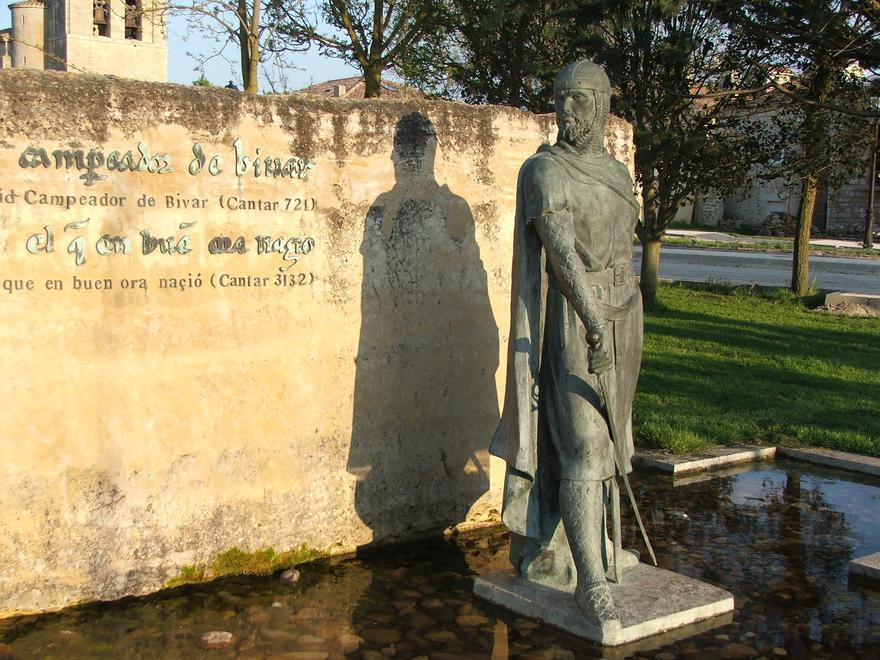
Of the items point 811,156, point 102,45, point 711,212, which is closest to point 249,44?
point 811,156

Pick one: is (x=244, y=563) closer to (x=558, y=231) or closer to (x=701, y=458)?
(x=558, y=231)

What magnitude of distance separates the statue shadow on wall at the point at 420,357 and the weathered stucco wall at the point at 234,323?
1cm

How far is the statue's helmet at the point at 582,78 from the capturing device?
4367mm

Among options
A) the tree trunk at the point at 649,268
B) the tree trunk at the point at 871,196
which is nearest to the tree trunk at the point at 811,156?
the tree trunk at the point at 871,196

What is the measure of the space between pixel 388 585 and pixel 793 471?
341 centimetres

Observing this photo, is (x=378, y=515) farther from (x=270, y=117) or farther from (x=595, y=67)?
(x=595, y=67)

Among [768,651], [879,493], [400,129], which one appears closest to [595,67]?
[400,129]

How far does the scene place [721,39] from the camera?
586 inches

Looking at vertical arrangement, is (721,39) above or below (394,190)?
above

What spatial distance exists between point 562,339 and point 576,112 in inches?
36.9

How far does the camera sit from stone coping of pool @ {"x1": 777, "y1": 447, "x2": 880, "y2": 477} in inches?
283

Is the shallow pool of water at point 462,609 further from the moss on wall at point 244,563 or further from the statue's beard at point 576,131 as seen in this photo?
the statue's beard at point 576,131

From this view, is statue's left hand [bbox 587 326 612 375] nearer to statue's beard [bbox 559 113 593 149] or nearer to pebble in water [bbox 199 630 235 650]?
statue's beard [bbox 559 113 593 149]

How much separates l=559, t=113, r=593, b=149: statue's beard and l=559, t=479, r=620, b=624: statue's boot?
1398mm
